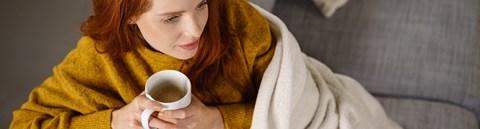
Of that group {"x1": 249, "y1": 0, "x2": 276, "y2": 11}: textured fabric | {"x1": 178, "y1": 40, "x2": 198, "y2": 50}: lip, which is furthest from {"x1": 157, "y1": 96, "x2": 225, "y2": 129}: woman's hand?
{"x1": 249, "y1": 0, "x2": 276, "y2": 11}: textured fabric

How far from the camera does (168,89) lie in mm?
921

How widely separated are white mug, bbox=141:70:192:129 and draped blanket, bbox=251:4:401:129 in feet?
0.67

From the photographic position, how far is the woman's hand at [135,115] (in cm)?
90

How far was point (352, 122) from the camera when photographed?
4.08 feet

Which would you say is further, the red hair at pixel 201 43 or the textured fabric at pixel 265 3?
the textured fabric at pixel 265 3

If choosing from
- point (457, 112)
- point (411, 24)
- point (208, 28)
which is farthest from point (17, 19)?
point (457, 112)

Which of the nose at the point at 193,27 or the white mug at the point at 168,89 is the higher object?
the nose at the point at 193,27

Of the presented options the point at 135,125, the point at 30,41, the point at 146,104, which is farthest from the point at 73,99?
the point at 30,41

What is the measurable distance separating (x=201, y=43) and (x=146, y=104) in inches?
6.2

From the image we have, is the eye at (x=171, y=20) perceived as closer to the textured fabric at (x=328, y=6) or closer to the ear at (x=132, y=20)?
the ear at (x=132, y=20)

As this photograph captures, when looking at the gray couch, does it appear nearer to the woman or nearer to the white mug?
the woman

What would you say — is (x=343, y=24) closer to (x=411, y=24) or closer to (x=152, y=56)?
(x=411, y=24)

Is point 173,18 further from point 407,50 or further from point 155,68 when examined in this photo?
point 407,50

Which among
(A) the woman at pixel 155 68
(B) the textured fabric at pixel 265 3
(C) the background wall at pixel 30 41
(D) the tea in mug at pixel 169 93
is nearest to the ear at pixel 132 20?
(A) the woman at pixel 155 68
